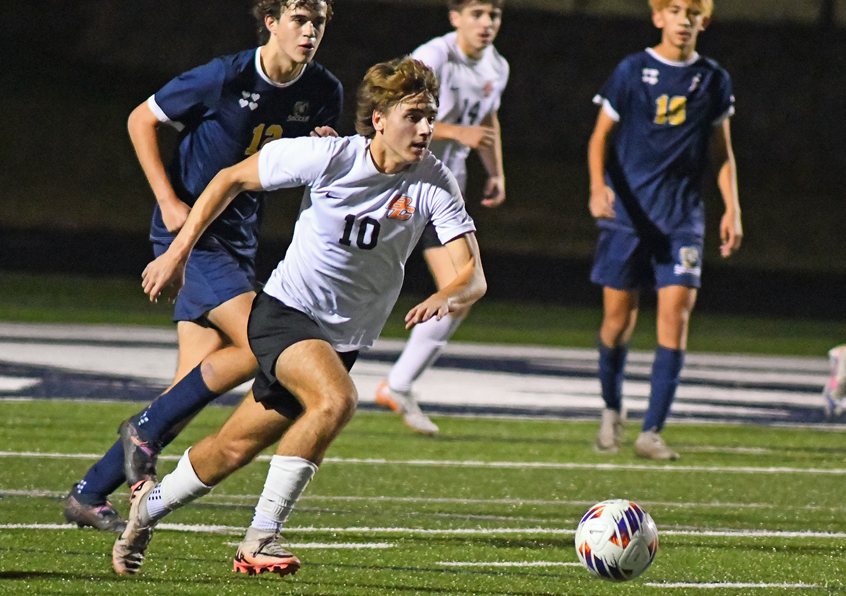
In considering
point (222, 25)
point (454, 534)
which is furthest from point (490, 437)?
point (222, 25)

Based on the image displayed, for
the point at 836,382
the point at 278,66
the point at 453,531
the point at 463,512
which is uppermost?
the point at 278,66

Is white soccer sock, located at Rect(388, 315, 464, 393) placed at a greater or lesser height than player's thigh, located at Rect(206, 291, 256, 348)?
lesser

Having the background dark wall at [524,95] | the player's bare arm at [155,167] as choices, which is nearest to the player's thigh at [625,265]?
the player's bare arm at [155,167]

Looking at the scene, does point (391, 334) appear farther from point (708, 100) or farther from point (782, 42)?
point (782, 42)

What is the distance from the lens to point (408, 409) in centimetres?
802

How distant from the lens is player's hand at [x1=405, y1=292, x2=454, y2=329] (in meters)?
4.07

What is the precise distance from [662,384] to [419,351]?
1445 mm

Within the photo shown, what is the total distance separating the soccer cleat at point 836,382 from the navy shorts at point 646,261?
78.9 inches

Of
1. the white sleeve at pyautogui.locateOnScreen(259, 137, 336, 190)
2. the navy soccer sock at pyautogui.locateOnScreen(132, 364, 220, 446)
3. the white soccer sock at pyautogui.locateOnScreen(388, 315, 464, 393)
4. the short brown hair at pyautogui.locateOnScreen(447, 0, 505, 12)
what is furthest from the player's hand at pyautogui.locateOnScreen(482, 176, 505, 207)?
the white sleeve at pyautogui.locateOnScreen(259, 137, 336, 190)

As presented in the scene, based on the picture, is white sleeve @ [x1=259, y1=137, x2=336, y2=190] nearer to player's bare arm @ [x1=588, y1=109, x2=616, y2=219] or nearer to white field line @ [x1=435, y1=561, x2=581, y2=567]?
white field line @ [x1=435, y1=561, x2=581, y2=567]

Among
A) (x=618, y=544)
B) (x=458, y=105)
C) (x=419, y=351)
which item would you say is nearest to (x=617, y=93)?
(x=458, y=105)

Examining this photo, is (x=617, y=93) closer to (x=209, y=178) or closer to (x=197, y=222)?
(x=209, y=178)

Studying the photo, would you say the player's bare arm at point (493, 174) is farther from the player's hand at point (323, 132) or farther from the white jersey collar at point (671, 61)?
the player's hand at point (323, 132)

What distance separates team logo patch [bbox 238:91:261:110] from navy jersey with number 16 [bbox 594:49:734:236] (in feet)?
9.05
